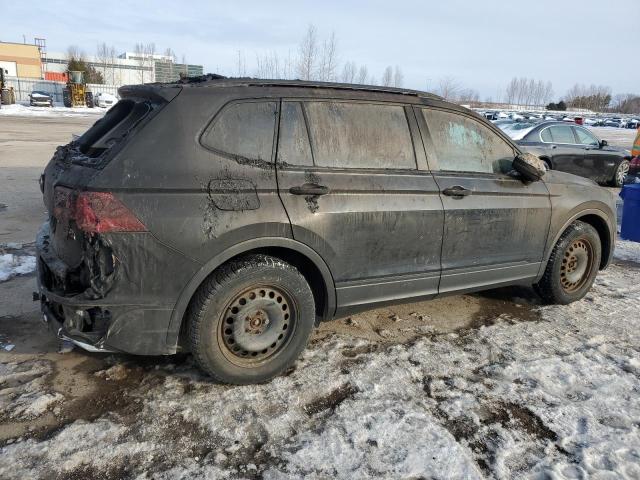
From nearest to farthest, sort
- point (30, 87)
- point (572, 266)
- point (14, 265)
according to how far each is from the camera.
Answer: point (572, 266) < point (14, 265) < point (30, 87)

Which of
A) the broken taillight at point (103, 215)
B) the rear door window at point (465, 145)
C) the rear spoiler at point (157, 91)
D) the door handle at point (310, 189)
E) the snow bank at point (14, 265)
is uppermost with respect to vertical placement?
the rear spoiler at point (157, 91)

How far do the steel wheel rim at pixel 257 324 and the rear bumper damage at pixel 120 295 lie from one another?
37 centimetres

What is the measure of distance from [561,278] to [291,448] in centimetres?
335

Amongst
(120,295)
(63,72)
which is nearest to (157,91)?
(120,295)

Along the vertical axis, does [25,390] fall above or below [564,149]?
below

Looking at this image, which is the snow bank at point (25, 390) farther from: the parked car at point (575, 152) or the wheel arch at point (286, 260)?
the parked car at point (575, 152)

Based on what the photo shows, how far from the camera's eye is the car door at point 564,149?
36.6 feet

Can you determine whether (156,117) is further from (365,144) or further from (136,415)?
(136,415)

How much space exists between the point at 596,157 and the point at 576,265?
8353 mm

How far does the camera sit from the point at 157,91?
3205mm

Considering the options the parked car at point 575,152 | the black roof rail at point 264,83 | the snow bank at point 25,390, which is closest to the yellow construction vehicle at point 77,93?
the parked car at point 575,152

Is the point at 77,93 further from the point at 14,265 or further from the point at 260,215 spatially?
the point at 260,215

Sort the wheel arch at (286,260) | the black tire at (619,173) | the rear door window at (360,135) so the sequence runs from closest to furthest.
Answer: the wheel arch at (286,260) < the rear door window at (360,135) < the black tire at (619,173)

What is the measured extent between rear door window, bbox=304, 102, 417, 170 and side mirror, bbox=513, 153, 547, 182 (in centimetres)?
107
